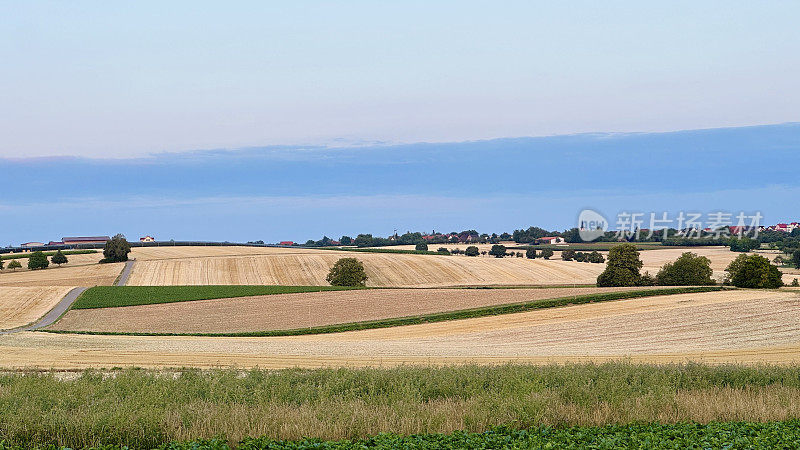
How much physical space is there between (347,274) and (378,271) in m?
10.0

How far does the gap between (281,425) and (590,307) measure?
4133 cm

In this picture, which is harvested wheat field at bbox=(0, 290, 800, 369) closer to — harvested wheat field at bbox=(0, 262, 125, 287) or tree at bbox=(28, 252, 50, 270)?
harvested wheat field at bbox=(0, 262, 125, 287)

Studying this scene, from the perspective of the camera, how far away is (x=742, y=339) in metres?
37.3

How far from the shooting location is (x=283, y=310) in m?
56.3

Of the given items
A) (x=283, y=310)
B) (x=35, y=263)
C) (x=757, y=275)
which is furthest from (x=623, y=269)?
(x=35, y=263)

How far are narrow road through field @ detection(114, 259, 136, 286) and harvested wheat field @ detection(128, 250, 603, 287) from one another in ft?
2.30

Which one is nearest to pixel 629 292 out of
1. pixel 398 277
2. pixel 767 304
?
pixel 767 304

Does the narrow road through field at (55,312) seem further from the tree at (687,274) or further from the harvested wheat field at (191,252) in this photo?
the tree at (687,274)

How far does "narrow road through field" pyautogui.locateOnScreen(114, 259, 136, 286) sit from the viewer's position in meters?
79.4

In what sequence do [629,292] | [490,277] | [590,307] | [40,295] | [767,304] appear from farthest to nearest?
[490,277] < [40,295] < [629,292] < [590,307] < [767,304]

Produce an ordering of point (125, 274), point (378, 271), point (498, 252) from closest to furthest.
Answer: point (125, 274) < point (378, 271) < point (498, 252)

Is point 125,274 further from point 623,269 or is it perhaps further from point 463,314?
point 623,269

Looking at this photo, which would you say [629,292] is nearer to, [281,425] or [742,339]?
[742,339]

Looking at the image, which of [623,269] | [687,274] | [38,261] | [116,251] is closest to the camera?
[687,274]
